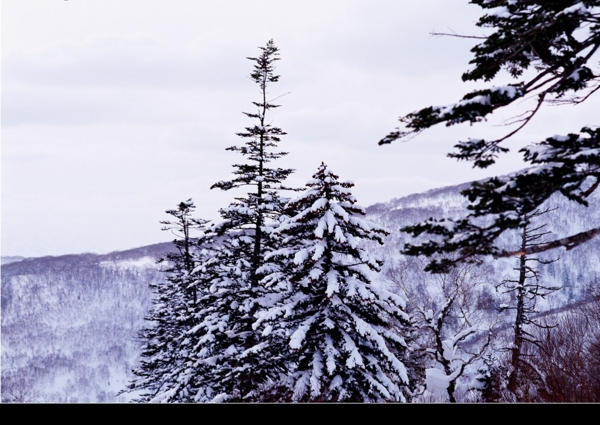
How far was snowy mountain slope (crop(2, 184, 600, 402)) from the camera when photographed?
356 inches

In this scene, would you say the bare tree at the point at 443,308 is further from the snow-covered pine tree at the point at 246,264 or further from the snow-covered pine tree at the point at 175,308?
the snow-covered pine tree at the point at 175,308

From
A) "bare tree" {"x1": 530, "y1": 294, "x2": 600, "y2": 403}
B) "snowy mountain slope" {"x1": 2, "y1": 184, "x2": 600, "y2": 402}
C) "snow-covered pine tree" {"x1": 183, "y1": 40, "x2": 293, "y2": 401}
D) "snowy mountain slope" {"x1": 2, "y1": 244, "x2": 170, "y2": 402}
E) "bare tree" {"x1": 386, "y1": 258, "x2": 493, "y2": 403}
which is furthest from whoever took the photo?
"snowy mountain slope" {"x1": 2, "y1": 244, "x2": 170, "y2": 402}

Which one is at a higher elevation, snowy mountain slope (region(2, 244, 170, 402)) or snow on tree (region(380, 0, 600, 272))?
snow on tree (region(380, 0, 600, 272))

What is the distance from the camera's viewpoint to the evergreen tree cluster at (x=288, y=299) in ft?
21.9

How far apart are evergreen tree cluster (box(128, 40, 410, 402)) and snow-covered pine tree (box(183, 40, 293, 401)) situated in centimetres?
2

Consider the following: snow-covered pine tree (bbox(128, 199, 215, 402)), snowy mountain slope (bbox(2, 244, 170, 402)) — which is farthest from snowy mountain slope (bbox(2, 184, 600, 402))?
snow-covered pine tree (bbox(128, 199, 215, 402))

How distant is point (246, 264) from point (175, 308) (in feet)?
20.6

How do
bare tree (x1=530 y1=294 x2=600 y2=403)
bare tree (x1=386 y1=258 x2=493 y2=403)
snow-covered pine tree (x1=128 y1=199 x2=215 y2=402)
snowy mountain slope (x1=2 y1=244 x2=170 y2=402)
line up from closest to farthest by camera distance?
bare tree (x1=530 y1=294 x2=600 y2=403) < bare tree (x1=386 y1=258 x2=493 y2=403) < snow-covered pine tree (x1=128 y1=199 x2=215 y2=402) < snowy mountain slope (x1=2 y1=244 x2=170 y2=402)

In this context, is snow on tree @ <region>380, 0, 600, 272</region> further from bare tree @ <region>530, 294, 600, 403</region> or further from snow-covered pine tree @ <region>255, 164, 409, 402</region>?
bare tree @ <region>530, 294, 600, 403</region>

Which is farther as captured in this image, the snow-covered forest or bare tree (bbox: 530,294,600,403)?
bare tree (bbox: 530,294,600,403)

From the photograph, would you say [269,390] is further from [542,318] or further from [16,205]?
[542,318]

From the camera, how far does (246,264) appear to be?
9141mm

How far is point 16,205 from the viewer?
7.14 metres
